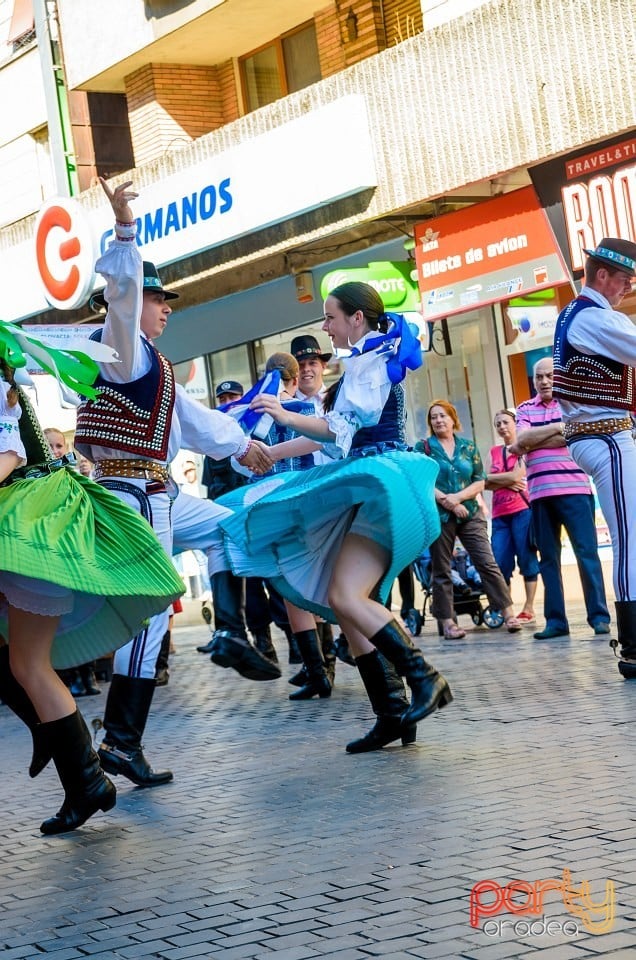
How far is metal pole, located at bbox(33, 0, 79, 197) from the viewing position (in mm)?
23766

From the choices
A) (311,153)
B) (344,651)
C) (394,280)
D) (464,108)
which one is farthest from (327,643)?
(311,153)

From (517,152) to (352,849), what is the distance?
11.8 m

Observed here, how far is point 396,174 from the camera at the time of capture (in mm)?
17172

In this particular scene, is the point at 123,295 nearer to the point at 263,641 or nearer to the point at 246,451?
the point at 246,451

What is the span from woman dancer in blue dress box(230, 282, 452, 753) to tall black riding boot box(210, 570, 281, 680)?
5.40 feet

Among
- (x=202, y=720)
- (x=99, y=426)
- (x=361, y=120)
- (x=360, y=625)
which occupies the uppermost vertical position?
(x=361, y=120)

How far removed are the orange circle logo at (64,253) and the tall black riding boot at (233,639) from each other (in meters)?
12.4

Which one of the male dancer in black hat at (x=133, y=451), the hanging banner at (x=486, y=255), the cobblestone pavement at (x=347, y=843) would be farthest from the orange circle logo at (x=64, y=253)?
the male dancer in black hat at (x=133, y=451)

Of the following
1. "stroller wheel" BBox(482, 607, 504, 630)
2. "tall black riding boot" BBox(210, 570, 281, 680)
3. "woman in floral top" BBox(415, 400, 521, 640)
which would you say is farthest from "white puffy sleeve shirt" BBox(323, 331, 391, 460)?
"stroller wheel" BBox(482, 607, 504, 630)

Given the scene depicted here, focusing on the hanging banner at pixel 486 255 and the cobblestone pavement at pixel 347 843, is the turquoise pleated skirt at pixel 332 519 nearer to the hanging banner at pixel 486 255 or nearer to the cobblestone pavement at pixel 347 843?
the cobblestone pavement at pixel 347 843

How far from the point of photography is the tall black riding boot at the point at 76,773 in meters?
5.47

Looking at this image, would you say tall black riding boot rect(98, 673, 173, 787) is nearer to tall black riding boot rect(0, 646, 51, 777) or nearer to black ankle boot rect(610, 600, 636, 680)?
tall black riding boot rect(0, 646, 51, 777)

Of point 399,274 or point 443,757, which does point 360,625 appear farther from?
point 399,274

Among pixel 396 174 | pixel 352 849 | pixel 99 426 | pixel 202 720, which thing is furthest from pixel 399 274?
pixel 352 849
